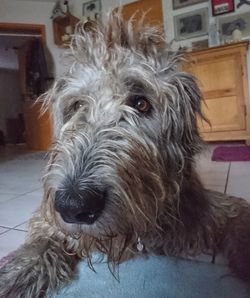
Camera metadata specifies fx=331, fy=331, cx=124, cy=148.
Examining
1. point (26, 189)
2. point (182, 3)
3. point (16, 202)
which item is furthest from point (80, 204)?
point (182, 3)

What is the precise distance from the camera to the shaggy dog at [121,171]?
29.8 inches

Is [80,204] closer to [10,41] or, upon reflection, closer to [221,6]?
[221,6]

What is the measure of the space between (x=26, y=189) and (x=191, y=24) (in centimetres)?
344

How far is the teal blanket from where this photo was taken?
0.95 m

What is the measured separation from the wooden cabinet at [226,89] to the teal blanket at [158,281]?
9.42 feet

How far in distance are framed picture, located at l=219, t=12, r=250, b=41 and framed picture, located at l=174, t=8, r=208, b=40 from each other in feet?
0.75

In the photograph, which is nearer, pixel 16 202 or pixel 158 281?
pixel 158 281

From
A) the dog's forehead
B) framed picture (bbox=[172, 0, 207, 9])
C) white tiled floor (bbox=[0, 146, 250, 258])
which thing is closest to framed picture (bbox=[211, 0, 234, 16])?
framed picture (bbox=[172, 0, 207, 9])

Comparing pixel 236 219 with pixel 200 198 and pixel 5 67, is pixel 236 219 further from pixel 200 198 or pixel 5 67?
pixel 5 67

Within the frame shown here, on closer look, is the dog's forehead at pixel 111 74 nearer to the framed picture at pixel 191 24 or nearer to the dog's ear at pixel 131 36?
the dog's ear at pixel 131 36

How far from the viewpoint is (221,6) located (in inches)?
174

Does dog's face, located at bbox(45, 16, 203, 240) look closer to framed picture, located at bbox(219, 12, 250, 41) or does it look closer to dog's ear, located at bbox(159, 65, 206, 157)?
dog's ear, located at bbox(159, 65, 206, 157)

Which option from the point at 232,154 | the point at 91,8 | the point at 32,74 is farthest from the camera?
the point at 91,8

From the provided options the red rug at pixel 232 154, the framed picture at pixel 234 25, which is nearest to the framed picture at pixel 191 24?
the framed picture at pixel 234 25
